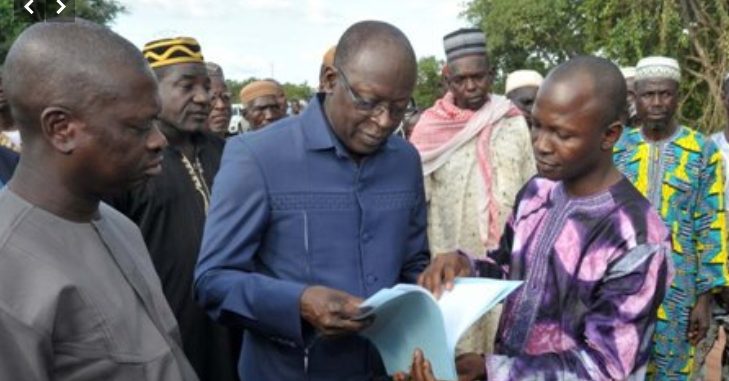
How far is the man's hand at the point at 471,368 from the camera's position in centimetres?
223

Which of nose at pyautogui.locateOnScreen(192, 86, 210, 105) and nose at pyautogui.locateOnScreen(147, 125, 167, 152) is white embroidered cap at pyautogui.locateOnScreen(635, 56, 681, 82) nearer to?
nose at pyautogui.locateOnScreen(192, 86, 210, 105)

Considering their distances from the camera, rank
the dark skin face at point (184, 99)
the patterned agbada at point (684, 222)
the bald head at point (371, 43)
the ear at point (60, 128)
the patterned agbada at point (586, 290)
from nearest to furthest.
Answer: the ear at point (60, 128), the patterned agbada at point (586, 290), the bald head at point (371, 43), the dark skin face at point (184, 99), the patterned agbada at point (684, 222)

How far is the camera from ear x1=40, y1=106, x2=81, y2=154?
157 centimetres

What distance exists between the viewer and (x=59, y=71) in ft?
5.16

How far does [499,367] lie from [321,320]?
19.9 inches

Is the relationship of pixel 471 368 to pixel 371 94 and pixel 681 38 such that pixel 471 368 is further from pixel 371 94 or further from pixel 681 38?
pixel 681 38

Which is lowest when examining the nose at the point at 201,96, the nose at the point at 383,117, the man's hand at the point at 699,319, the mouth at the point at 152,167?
the man's hand at the point at 699,319

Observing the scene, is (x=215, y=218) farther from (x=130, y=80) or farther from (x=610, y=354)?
(x=610, y=354)

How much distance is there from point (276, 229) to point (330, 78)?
0.43m

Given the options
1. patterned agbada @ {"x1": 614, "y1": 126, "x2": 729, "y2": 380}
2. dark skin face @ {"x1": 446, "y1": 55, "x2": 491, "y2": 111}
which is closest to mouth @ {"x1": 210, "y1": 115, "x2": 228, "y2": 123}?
dark skin face @ {"x1": 446, "y1": 55, "x2": 491, "y2": 111}

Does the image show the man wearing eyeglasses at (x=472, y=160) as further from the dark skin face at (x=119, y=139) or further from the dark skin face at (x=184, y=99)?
the dark skin face at (x=119, y=139)

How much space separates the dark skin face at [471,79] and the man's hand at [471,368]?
2386mm

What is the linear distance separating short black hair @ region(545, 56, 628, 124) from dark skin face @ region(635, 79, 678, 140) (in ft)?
7.29

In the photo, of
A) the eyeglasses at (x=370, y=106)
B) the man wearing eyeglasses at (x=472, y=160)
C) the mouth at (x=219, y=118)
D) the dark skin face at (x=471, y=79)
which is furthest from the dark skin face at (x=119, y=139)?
the mouth at (x=219, y=118)
